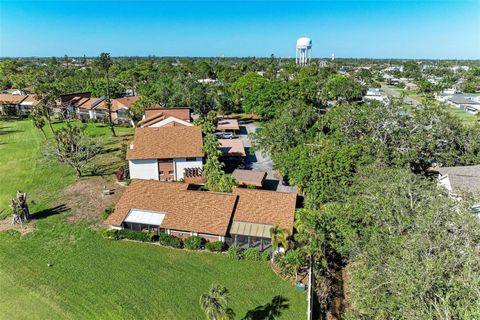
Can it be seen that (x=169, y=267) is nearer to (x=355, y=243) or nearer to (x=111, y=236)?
(x=111, y=236)

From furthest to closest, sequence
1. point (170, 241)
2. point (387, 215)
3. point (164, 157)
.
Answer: point (164, 157) < point (170, 241) < point (387, 215)

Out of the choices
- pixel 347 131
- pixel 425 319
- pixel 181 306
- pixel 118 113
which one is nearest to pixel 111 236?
pixel 181 306

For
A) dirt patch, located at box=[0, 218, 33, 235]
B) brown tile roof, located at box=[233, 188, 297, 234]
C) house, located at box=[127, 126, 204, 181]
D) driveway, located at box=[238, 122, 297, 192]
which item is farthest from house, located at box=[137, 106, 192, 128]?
brown tile roof, located at box=[233, 188, 297, 234]

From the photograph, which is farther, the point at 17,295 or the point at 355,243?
the point at 17,295

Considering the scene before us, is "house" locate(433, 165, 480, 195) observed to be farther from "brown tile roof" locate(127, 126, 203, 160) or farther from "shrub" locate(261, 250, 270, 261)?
"brown tile roof" locate(127, 126, 203, 160)

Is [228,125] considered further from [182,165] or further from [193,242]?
[193,242]

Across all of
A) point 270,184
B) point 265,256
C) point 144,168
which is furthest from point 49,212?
point 270,184
